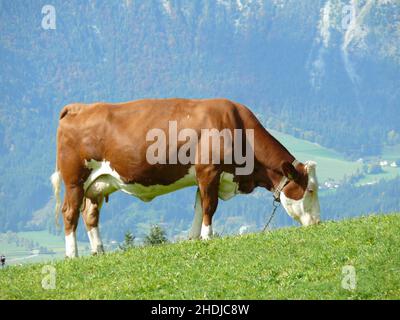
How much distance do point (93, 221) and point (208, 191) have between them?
113 inches

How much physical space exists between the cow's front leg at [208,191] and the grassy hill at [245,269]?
1765 mm

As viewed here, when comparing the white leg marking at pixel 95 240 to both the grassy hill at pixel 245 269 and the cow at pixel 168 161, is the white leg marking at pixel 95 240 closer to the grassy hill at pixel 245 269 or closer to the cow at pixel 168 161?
the cow at pixel 168 161

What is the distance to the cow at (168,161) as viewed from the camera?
1003 inches

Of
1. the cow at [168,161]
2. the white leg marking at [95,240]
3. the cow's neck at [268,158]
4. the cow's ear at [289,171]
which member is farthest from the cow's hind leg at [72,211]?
the cow's ear at [289,171]

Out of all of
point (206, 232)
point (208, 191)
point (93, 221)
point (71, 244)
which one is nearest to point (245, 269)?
point (206, 232)

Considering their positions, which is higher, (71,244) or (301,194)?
(301,194)

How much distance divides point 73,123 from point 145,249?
4.25 meters

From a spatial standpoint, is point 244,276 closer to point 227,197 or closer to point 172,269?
point 172,269

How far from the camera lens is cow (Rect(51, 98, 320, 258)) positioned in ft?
83.6

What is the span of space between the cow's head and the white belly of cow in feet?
3.95

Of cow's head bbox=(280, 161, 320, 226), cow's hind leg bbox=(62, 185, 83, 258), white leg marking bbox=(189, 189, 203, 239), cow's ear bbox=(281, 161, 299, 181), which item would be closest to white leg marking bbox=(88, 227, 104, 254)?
cow's hind leg bbox=(62, 185, 83, 258)

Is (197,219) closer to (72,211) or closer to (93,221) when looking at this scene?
(93,221)

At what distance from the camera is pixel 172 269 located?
21000mm

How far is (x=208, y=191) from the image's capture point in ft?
83.1
